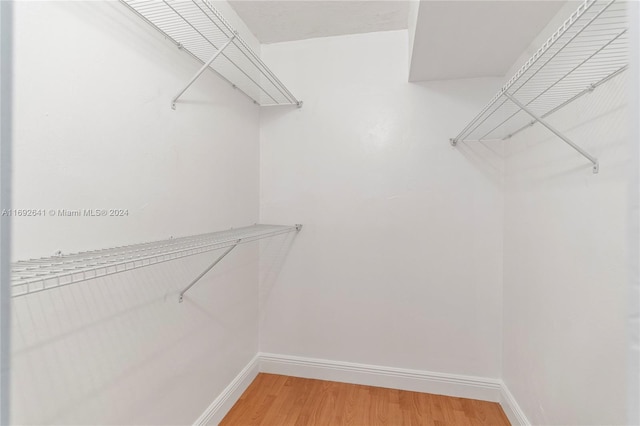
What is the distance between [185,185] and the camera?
121 centimetres

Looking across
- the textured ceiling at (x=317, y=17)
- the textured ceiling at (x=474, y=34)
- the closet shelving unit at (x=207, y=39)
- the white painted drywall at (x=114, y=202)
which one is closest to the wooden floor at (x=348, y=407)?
the white painted drywall at (x=114, y=202)

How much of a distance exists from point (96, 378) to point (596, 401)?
5.06ft

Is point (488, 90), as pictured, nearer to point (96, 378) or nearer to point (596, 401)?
point (596, 401)

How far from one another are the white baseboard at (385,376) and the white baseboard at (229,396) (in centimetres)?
11

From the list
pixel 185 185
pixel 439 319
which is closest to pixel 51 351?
pixel 185 185

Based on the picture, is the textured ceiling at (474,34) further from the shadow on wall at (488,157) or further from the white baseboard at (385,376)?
the white baseboard at (385,376)

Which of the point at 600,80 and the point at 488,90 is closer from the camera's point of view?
the point at 600,80

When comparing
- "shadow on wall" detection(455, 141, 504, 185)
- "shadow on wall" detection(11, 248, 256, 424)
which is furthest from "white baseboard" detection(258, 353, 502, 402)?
"shadow on wall" detection(455, 141, 504, 185)

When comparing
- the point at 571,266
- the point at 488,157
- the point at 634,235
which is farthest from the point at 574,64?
the point at 634,235

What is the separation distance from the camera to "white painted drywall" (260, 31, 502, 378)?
1.68 metres

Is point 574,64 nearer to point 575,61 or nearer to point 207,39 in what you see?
point 575,61

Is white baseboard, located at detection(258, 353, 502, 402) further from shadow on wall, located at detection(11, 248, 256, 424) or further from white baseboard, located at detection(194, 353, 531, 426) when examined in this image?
shadow on wall, located at detection(11, 248, 256, 424)

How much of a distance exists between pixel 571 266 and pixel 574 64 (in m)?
0.69

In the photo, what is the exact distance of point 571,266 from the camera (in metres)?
1.03
